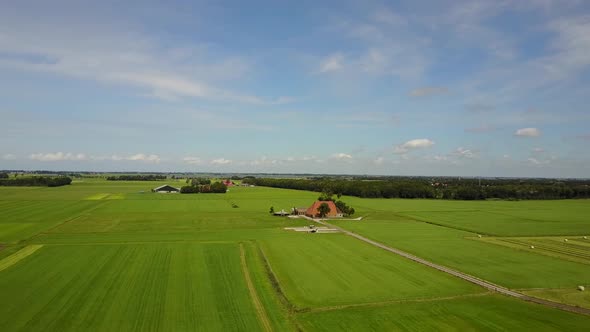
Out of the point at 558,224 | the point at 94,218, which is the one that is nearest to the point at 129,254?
the point at 94,218

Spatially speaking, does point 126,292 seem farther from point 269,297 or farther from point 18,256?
point 18,256

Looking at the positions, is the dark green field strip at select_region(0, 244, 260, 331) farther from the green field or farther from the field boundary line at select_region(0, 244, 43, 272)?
the field boundary line at select_region(0, 244, 43, 272)

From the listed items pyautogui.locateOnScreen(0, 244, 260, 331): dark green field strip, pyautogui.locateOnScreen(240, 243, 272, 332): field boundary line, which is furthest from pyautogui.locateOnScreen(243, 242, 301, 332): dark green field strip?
pyautogui.locateOnScreen(0, 244, 260, 331): dark green field strip

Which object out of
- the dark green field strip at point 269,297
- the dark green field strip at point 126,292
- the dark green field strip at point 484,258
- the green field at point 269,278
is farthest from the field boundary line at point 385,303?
the dark green field strip at point 484,258

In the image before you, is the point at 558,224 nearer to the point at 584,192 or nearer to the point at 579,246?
the point at 579,246

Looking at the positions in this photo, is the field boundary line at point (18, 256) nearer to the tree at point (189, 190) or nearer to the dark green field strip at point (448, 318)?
the dark green field strip at point (448, 318)

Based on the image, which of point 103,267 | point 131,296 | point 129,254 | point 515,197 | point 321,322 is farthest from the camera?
point 515,197
